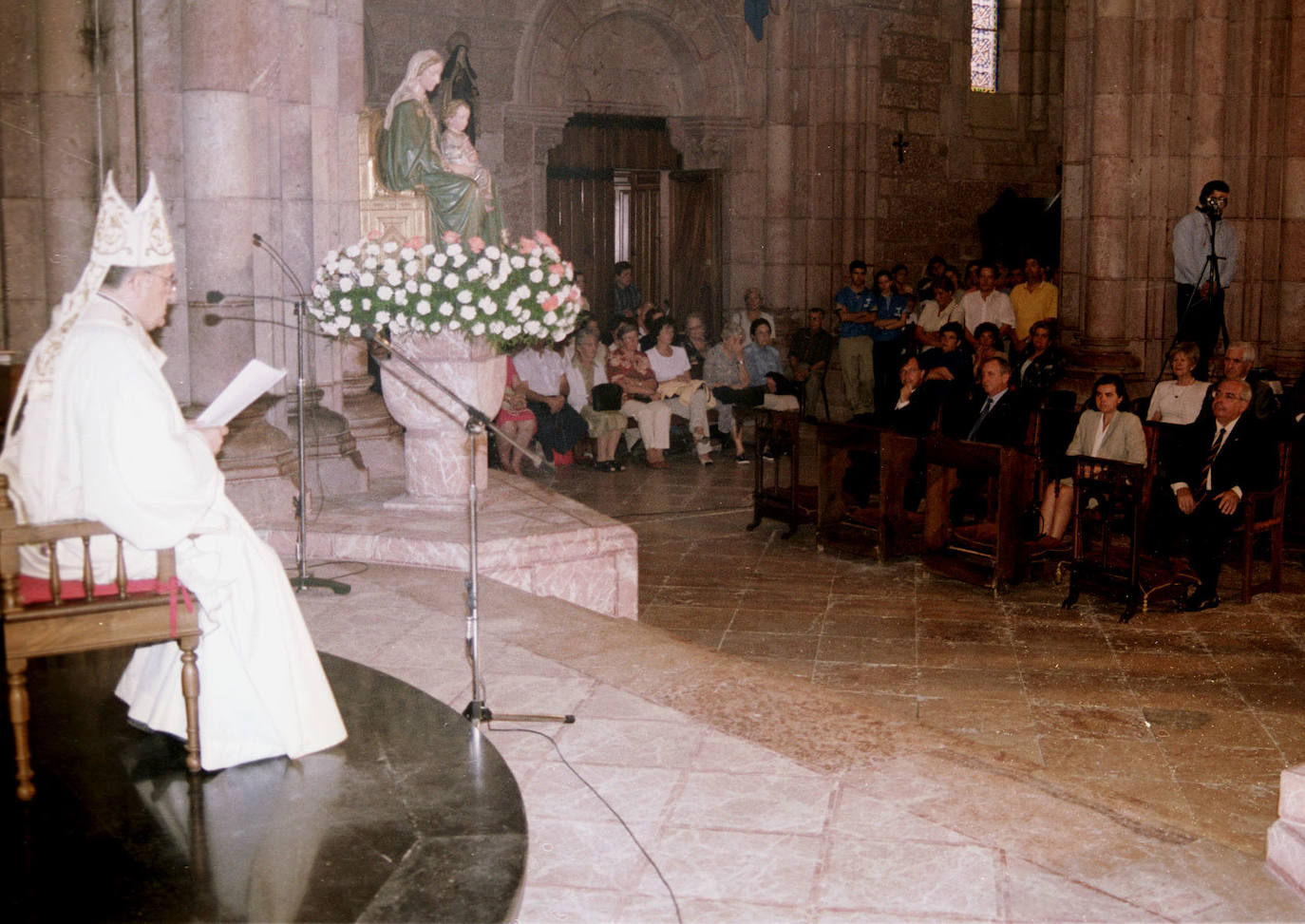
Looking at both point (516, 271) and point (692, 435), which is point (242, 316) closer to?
point (516, 271)

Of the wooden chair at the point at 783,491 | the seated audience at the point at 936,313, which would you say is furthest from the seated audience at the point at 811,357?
the wooden chair at the point at 783,491

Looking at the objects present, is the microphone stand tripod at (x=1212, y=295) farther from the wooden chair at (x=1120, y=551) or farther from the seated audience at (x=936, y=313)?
the wooden chair at (x=1120, y=551)

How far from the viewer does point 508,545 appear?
6453mm

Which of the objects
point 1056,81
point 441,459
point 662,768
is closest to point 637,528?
point 441,459

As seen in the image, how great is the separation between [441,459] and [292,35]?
7.98ft

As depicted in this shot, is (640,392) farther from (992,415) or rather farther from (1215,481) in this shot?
(1215,481)

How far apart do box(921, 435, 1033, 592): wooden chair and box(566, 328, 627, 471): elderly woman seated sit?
3.47 metres

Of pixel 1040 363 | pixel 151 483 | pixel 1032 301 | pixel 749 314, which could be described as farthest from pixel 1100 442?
pixel 749 314

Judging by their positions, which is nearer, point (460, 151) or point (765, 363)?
point (460, 151)

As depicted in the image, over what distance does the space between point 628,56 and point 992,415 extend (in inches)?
278

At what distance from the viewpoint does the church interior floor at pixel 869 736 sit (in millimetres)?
3305

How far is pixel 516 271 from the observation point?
21.8 feet

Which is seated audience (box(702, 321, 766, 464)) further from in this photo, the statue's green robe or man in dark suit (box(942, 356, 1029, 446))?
the statue's green robe

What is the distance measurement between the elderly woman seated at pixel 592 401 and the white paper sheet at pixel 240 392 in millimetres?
7224
